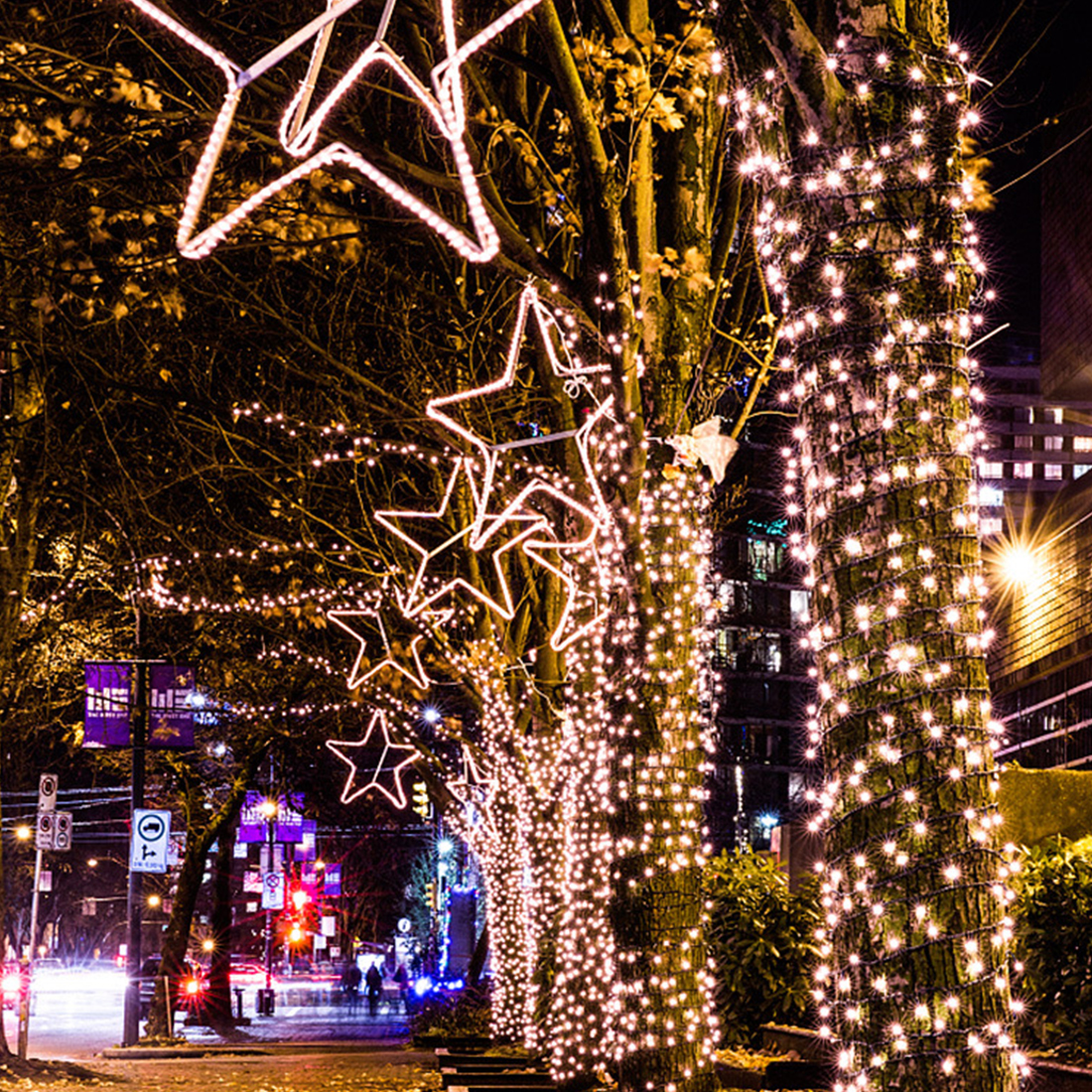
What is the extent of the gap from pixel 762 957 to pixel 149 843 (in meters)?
15.3

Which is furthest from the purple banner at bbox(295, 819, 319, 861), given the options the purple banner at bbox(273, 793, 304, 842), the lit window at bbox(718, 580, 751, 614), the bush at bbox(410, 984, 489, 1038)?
the lit window at bbox(718, 580, 751, 614)

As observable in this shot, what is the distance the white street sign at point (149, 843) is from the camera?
24.4m

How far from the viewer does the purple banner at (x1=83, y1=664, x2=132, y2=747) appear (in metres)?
22.1

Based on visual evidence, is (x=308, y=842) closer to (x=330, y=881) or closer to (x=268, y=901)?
(x=268, y=901)

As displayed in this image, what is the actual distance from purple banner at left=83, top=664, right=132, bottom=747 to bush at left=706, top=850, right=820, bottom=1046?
12.4 meters

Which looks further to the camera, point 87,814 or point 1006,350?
point 1006,350

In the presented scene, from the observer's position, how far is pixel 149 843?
80.6ft

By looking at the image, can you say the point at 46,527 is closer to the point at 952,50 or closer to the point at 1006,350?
the point at 952,50

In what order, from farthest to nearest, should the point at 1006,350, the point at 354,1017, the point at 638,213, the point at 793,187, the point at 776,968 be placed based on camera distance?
the point at 1006,350 < the point at 354,1017 < the point at 776,968 < the point at 638,213 < the point at 793,187

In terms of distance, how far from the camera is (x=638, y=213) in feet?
32.8

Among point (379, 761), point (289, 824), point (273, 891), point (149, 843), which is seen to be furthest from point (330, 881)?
point (149, 843)

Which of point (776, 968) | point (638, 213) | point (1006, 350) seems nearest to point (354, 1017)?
point (776, 968)

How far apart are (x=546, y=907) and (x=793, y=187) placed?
1343cm

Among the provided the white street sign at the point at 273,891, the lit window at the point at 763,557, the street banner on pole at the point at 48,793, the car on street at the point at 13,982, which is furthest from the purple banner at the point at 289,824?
the lit window at the point at 763,557
